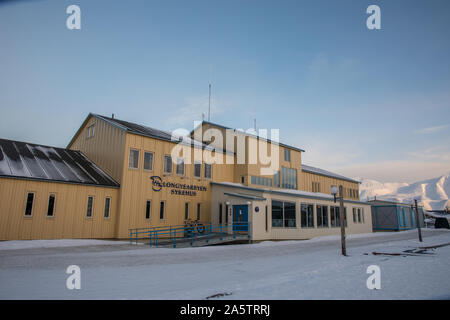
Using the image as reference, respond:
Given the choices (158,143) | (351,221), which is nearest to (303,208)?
(351,221)

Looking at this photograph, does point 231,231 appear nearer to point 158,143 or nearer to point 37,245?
point 158,143

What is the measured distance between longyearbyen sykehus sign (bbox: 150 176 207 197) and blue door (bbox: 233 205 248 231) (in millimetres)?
3994

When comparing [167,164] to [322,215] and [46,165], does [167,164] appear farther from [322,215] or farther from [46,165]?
[322,215]

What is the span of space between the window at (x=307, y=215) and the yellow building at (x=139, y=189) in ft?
0.29

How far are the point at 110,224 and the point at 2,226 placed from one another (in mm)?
6287

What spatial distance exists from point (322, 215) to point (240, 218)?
9806 millimetres

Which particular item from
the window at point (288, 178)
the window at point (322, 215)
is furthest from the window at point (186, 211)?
the window at point (322, 215)

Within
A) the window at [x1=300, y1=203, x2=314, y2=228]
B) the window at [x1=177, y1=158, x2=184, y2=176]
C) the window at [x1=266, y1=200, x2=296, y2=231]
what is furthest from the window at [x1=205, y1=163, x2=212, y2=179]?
the window at [x1=300, y1=203, x2=314, y2=228]

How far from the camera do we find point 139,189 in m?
22.9

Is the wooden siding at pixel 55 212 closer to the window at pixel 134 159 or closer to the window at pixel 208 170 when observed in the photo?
the window at pixel 134 159

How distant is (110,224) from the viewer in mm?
21719

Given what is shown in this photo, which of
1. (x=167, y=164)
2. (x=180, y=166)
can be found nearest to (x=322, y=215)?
(x=180, y=166)

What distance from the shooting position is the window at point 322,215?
28.7 meters

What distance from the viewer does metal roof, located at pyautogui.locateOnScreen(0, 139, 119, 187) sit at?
19500mm
